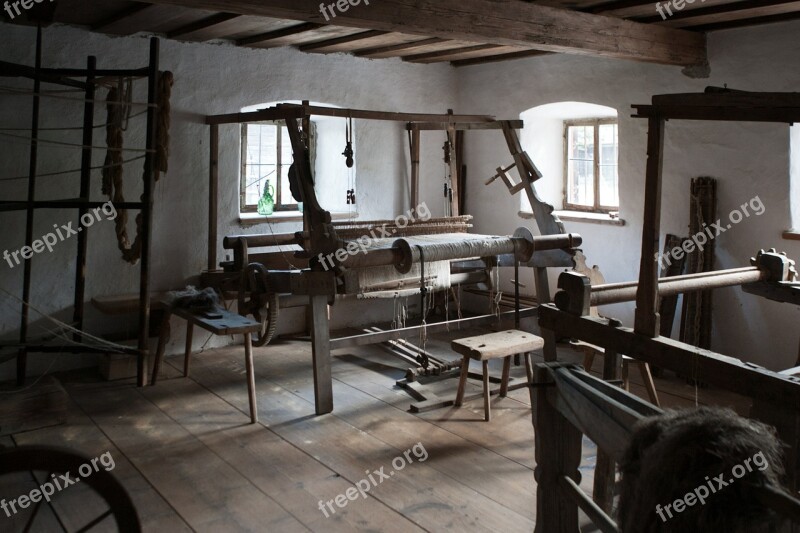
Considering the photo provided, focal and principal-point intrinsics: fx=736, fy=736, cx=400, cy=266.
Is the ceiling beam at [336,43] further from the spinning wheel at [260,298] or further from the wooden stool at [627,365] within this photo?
the wooden stool at [627,365]

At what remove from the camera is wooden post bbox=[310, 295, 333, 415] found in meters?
4.26

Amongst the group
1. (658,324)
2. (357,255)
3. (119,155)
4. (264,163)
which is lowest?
(658,324)

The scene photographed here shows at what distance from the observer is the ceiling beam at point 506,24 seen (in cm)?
351

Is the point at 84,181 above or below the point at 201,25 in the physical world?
below

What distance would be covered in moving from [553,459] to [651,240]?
2.70 feet

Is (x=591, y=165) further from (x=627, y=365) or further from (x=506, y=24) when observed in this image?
(x=627, y=365)

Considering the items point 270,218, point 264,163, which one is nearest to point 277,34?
point 264,163

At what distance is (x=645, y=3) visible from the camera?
13.9ft

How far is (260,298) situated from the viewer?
464 centimetres

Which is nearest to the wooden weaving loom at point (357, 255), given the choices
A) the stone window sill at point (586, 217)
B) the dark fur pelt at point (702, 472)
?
the stone window sill at point (586, 217)

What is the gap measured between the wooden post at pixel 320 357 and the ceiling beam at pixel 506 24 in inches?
62.6

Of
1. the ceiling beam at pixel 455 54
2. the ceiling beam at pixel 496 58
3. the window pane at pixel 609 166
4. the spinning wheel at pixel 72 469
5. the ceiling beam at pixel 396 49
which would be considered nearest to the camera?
the spinning wheel at pixel 72 469

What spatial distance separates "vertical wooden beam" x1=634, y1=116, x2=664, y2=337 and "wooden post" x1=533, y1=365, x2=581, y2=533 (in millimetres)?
590

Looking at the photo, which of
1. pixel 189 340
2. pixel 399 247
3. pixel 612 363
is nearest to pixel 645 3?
pixel 399 247
